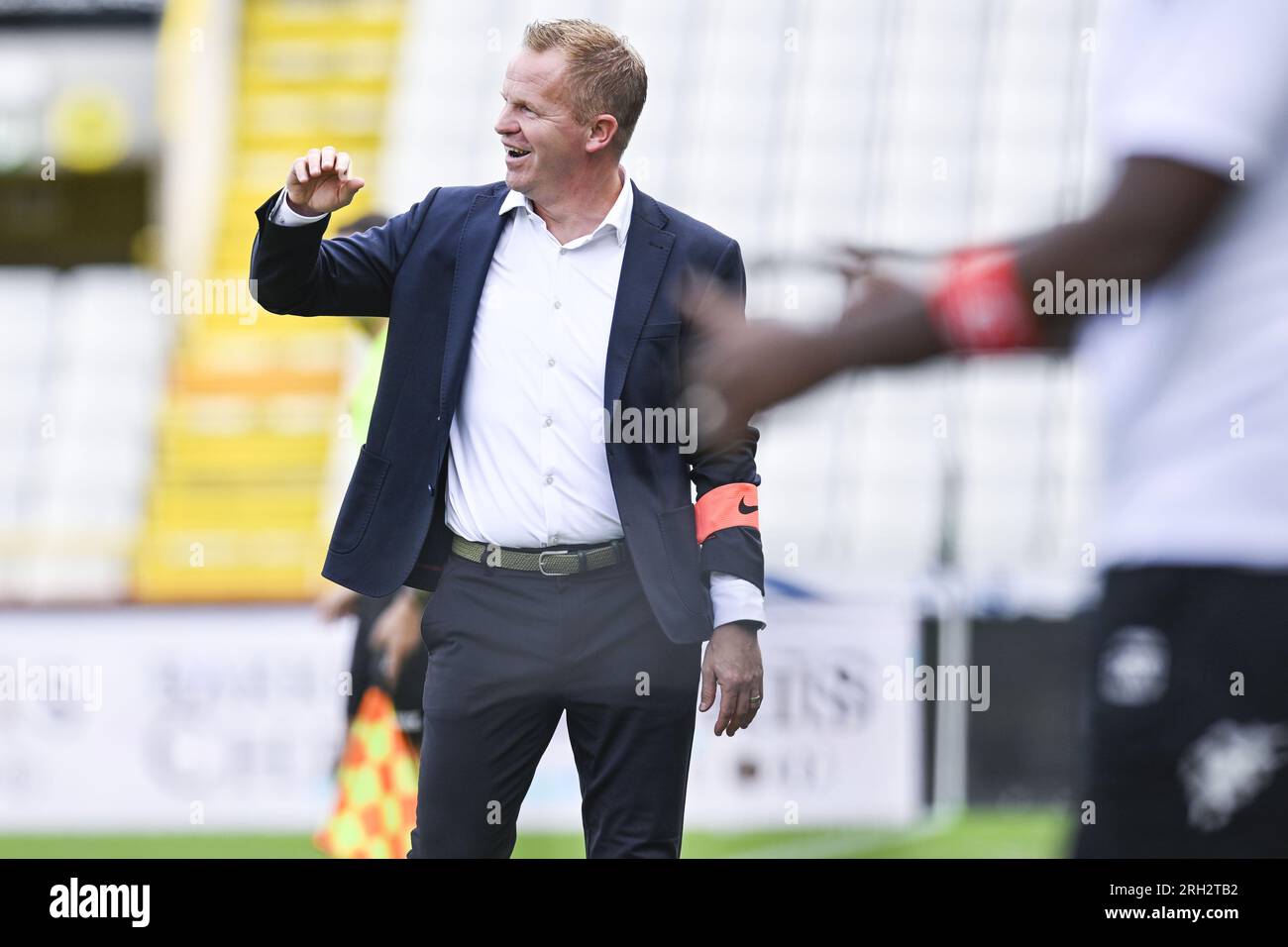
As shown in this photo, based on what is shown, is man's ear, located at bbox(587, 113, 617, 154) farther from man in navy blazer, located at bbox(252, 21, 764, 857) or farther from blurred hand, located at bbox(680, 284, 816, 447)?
blurred hand, located at bbox(680, 284, 816, 447)

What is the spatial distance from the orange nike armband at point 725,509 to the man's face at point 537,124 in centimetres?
60

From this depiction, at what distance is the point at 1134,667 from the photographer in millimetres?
1596

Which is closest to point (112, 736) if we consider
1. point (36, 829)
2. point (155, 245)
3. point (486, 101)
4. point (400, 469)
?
point (36, 829)

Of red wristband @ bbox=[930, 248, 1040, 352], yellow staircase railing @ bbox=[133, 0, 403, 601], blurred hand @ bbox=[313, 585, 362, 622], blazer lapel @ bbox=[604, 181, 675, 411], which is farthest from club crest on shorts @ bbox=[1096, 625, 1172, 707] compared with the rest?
yellow staircase railing @ bbox=[133, 0, 403, 601]

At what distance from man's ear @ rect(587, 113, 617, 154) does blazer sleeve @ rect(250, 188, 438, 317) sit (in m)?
0.29

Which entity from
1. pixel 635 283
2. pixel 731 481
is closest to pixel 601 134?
pixel 635 283

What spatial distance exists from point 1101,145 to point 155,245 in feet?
41.0

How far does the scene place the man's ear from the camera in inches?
116

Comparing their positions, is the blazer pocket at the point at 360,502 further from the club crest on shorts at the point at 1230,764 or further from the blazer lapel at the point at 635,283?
the club crest on shorts at the point at 1230,764

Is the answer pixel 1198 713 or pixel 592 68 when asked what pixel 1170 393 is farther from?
pixel 592 68

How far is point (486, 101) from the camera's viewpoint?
45.7 feet

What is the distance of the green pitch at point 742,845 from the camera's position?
6477 mm

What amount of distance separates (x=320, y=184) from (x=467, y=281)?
30 cm

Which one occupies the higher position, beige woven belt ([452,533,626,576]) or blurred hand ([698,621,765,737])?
beige woven belt ([452,533,626,576])
